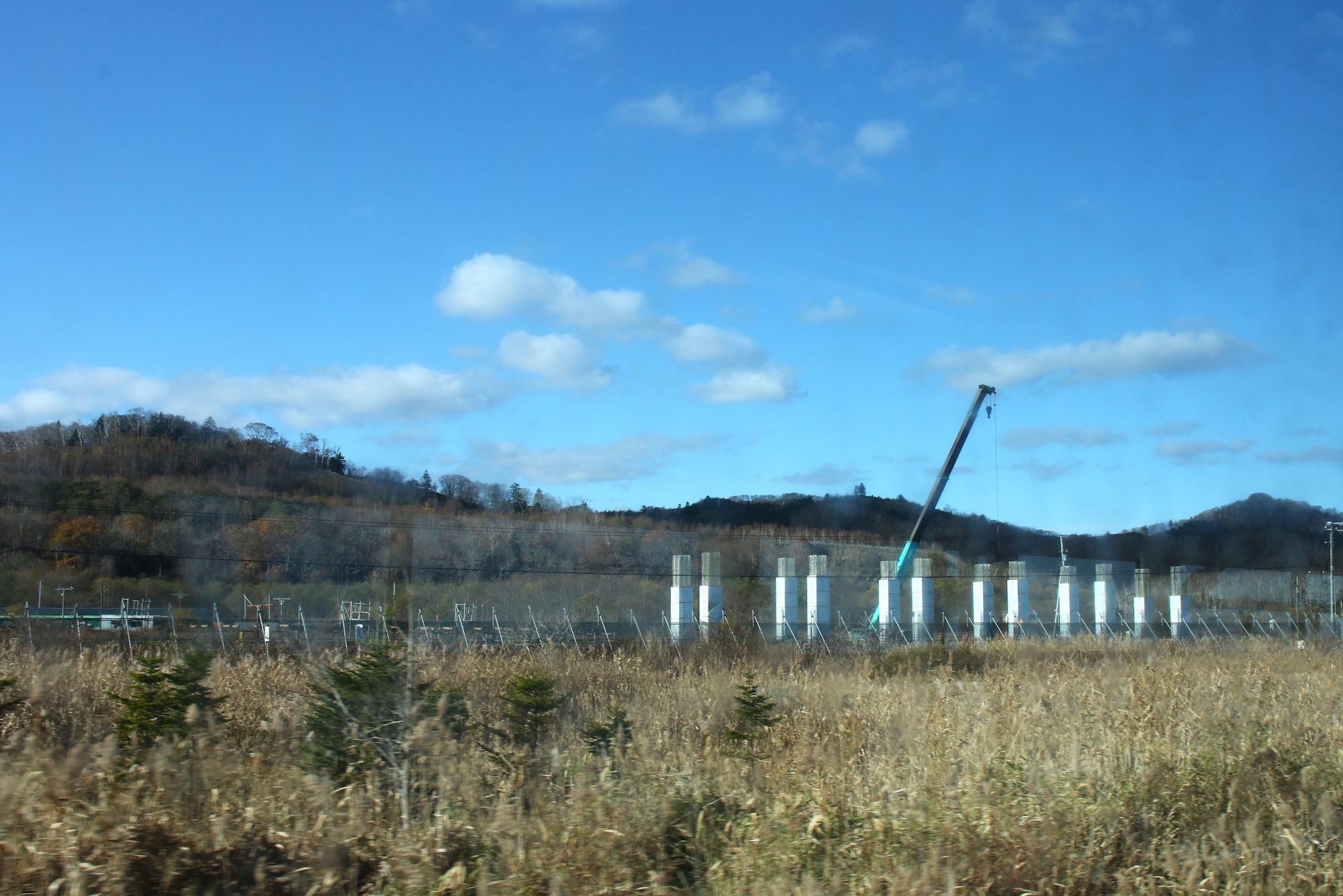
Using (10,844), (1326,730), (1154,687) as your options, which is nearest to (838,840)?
(10,844)

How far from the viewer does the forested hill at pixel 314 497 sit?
1875 centimetres

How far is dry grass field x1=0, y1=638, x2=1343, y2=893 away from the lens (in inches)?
166

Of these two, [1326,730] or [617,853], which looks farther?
[1326,730]

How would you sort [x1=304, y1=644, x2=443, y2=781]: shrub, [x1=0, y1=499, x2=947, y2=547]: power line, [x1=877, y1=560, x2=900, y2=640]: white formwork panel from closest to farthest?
[x1=304, y1=644, x2=443, y2=781]: shrub → [x1=0, y1=499, x2=947, y2=547]: power line → [x1=877, y1=560, x2=900, y2=640]: white formwork panel

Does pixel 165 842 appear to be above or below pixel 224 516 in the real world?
below

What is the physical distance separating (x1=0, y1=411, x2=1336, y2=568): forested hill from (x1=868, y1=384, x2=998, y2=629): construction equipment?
346 cm

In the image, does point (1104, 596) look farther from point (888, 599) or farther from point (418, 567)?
point (418, 567)

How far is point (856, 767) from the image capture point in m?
7.32

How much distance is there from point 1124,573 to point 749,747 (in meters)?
26.0

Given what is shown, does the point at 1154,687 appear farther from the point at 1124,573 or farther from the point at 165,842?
the point at 1124,573

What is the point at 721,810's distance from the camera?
17.3ft

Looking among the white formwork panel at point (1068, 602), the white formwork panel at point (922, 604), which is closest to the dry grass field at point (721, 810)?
the white formwork panel at point (922, 604)

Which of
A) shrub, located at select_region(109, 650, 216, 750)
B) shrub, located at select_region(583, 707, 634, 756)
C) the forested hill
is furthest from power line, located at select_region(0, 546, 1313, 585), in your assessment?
shrub, located at select_region(583, 707, 634, 756)

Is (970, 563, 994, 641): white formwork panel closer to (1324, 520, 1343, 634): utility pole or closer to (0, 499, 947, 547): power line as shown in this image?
(0, 499, 947, 547): power line
